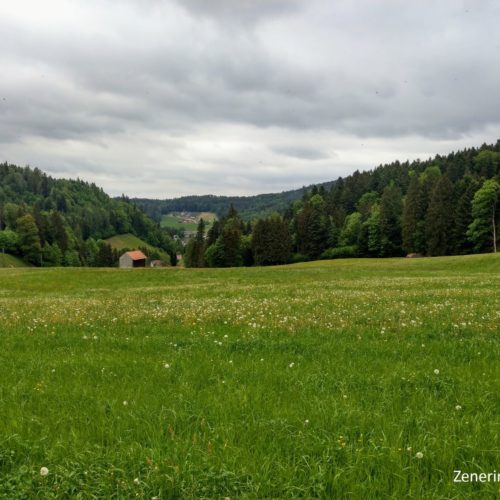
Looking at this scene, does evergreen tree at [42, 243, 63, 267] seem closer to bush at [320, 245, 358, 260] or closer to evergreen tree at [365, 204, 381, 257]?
bush at [320, 245, 358, 260]

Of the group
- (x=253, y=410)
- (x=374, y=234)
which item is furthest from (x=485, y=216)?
(x=253, y=410)

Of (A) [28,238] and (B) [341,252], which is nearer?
(B) [341,252]

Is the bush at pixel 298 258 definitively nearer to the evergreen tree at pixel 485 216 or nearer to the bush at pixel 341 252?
the bush at pixel 341 252

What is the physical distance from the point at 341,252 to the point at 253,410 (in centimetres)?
11779

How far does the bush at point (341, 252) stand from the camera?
387ft

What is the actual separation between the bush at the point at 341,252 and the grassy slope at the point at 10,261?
109646mm

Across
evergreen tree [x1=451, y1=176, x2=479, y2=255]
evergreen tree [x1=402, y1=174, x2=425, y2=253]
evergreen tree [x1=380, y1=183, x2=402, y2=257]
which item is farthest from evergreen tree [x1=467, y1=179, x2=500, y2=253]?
evergreen tree [x1=380, y1=183, x2=402, y2=257]

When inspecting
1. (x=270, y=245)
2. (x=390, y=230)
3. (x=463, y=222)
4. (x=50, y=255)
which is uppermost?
(x=463, y=222)

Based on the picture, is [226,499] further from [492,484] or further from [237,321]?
[237,321]

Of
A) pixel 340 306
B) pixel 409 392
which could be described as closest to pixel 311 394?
pixel 409 392

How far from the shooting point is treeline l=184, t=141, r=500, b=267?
9381cm

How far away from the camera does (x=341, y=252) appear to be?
11950 cm

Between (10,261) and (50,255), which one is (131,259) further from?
(10,261)

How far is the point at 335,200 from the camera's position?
162m
